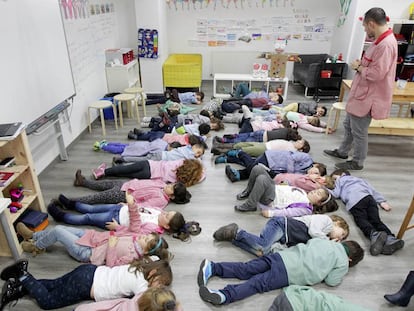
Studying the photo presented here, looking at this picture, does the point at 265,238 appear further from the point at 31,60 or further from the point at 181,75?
the point at 181,75

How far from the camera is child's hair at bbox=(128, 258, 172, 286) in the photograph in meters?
1.83

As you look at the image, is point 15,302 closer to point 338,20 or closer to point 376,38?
point 376,38

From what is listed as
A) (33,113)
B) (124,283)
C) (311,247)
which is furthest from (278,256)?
(33,113)

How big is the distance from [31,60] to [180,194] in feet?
5.71

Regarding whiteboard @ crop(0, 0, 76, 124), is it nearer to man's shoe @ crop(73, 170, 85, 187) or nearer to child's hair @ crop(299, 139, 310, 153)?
man's shoe @ crop(73, 170, 85, 187)

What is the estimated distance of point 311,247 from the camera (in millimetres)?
2070

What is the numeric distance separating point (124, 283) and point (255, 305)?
798 millimetres

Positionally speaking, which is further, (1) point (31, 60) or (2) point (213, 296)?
(1) point (31, 60)

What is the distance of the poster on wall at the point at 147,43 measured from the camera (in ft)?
17.8

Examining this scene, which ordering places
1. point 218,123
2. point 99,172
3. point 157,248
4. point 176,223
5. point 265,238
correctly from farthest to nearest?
point 218,123 → point 99,172 → point 176,223 → point 265,238 → point 157,248

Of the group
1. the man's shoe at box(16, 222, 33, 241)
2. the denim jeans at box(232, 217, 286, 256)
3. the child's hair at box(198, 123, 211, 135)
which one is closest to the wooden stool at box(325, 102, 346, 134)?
the child's hair at box(198, 123, 211, 135)

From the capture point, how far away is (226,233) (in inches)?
92.9

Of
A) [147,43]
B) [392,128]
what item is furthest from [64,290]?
[147,43]

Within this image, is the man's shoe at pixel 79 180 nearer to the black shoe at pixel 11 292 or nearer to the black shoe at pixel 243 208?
the black shoe at pixel 11 292
